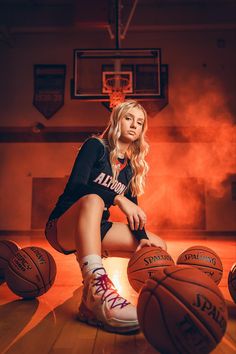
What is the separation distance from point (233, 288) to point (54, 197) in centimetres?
601

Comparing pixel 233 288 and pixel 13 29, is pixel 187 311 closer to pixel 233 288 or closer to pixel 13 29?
pixel 233 288

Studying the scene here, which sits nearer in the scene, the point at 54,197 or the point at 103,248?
the point at 103,248

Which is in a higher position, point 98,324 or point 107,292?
point 107,292

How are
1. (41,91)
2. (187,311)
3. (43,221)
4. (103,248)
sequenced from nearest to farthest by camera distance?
(187,311) → (103,248) → (43,221) → (41,91)

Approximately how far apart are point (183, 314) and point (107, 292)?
412mm

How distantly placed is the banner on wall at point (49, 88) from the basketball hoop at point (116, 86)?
5.23 feet

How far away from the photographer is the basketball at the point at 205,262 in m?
1.92

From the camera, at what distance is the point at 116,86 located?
6328mm

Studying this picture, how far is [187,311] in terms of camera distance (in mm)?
1008

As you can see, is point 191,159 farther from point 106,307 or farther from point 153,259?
point 106,307

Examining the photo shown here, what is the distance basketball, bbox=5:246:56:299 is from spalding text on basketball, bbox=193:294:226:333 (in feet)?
3.52

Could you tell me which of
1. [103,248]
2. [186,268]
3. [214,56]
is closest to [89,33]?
[214,56]

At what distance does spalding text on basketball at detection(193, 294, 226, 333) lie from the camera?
3.34 ft

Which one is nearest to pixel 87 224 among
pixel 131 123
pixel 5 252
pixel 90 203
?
pixel 90 203
